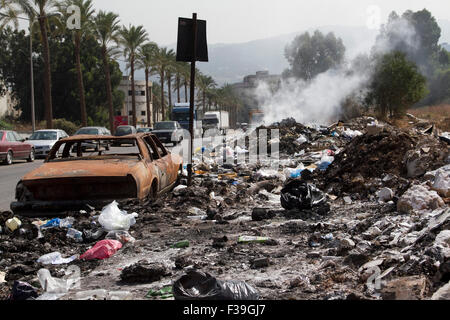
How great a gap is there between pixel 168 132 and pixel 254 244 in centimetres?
2911

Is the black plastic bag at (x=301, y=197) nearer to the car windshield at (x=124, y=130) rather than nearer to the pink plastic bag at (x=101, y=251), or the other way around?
the pink plastic bag at (x=101, y=251)

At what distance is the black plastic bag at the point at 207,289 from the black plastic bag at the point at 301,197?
166 inches

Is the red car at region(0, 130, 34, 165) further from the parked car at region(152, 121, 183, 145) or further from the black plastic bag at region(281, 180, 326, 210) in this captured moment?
the black plastic bag at region(281, 180, 326, 210)

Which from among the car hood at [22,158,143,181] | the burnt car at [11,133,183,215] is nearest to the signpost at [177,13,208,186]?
the car hood at [22,158,143,181]

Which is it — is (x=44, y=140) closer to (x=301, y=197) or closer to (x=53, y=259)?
(x=301, y=197)

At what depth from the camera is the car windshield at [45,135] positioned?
87.8 feet

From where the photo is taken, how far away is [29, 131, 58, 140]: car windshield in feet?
87.8

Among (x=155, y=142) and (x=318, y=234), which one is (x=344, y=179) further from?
(x=318, y=234)

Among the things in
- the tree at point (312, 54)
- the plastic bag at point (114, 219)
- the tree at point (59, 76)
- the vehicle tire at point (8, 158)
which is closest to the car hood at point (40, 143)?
the vehicle tire at point (8, 158)

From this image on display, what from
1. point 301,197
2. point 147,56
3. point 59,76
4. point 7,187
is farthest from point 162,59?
point 301,197

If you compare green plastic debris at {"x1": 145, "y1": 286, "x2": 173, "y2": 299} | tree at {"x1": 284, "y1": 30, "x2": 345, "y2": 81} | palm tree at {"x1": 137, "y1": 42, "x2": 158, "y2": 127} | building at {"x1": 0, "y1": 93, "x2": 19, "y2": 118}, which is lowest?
green plastic debris at {"x1": 145, "y1": 286, "x2": 173, "y2": 299}

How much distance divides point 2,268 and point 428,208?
512 cm

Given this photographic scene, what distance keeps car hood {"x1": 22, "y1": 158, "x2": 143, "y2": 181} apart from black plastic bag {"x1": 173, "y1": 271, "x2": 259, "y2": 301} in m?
3.47

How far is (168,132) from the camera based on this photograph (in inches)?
1373
